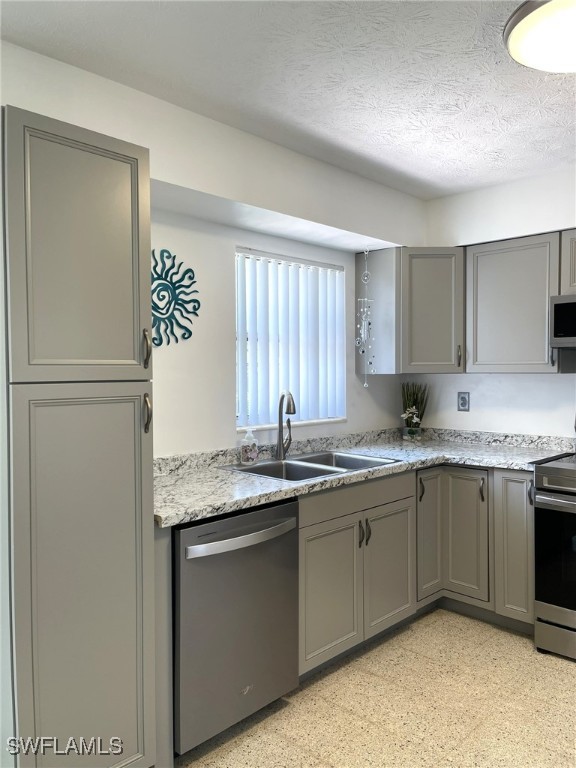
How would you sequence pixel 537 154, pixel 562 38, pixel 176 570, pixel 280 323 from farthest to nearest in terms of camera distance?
1. pixel 280 323
2. pixel 537 154
3. pixel 176 570
4. pixel 562 38

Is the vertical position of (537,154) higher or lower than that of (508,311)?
higher

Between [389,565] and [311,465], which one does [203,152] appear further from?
[389,565]

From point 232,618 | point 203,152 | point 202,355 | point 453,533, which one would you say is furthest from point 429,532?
point 203,152

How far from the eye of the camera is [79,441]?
5.62 ft

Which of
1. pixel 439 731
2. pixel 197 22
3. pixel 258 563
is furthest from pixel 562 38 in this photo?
pixel 439 731

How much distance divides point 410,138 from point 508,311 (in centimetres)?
126

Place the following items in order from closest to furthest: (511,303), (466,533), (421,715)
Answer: (421,715), (466,533), (511,303)

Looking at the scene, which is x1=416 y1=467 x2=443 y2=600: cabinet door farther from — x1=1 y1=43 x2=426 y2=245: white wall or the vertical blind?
x1=1 y1=43 x2=426 y2=245: white wall

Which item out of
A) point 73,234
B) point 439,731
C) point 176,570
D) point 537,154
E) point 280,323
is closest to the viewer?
point 73,234

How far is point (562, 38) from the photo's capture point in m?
1.58

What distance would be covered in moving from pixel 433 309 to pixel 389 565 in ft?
5.31

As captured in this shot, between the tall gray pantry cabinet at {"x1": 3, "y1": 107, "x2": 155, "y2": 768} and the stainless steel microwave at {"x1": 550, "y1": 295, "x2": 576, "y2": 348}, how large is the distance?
2.27 meters

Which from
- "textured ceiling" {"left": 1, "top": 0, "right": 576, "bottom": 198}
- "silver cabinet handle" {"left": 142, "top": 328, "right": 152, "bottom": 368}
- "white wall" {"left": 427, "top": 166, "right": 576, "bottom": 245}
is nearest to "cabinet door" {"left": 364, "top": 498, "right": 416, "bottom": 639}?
"silver cabinet handle" {"left": 142, "top": 328, "right": 152, "bottom": 368}

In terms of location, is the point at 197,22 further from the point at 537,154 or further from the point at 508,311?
the point at 508,311
